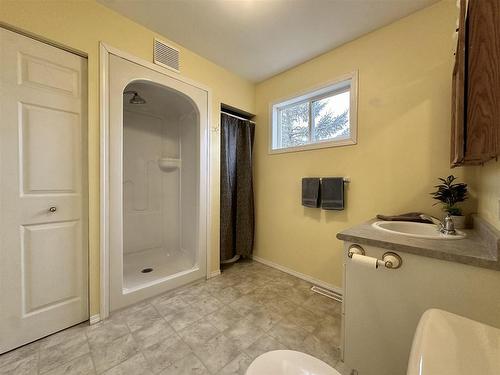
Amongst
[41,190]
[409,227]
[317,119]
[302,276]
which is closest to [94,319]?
[41,190]

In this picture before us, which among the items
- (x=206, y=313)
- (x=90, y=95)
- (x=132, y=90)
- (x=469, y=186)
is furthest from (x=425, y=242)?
(x=132, y=90)

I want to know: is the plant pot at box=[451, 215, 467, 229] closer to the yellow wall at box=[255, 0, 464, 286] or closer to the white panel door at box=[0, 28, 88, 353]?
the yellow wall at box=[255, 0, 464, 286]

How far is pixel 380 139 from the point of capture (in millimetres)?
1825

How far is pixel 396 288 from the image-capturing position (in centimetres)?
100

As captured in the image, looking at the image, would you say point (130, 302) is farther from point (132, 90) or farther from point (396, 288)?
point (132, 90)

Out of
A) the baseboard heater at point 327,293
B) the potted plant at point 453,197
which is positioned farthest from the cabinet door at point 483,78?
the baseboard heater at point 327,293

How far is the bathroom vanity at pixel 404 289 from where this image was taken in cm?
83

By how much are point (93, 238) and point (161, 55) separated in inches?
69.3

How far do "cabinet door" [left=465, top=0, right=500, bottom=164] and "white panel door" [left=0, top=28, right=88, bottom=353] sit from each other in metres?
2.40

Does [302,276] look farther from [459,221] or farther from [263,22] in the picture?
[263,22]

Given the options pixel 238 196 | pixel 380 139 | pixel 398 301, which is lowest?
pixel 398 301

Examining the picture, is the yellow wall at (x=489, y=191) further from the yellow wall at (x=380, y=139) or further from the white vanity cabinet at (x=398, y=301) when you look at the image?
the white vanity cabinet at (x=398, y=301)

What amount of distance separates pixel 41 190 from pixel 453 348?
2208 millimetres

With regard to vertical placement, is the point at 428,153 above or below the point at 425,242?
→ above
